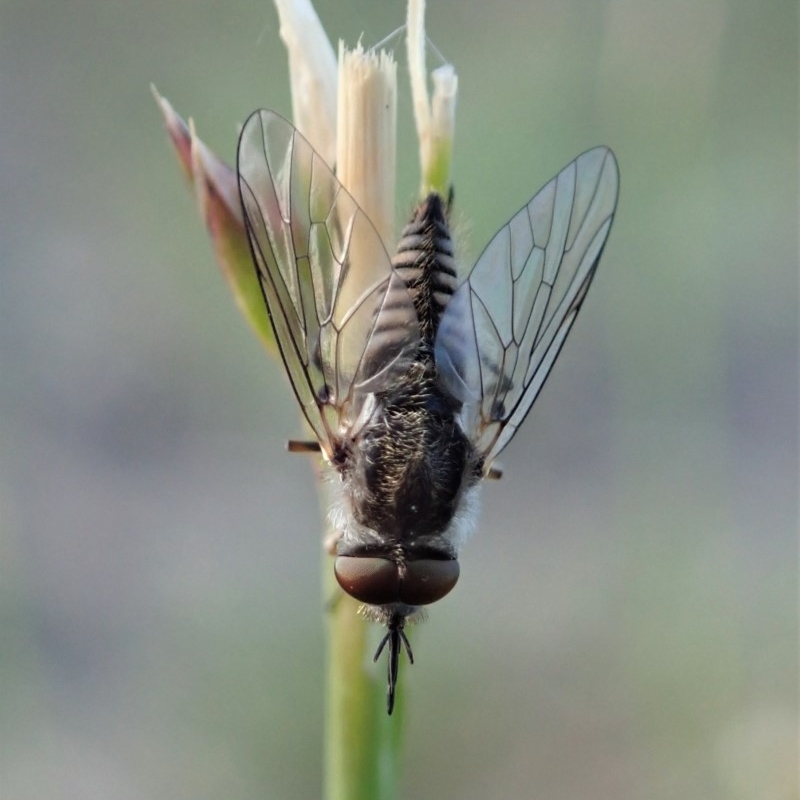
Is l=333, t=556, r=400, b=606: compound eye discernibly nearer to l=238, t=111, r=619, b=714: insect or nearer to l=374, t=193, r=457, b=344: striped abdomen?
l=238, t=111, r=619, b=714: insect

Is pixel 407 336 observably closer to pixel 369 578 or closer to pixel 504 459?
pixel 369 578

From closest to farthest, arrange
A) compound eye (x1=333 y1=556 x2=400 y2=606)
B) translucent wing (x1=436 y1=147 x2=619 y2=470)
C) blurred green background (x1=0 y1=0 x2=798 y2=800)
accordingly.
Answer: compound eye (x1=333 y1=556 x2=400 y2=606), translucent wing (x1=436 y1=147 x2=619 y2=470), blurred green background (x1=0 y1=0 x2=798 y2=800)

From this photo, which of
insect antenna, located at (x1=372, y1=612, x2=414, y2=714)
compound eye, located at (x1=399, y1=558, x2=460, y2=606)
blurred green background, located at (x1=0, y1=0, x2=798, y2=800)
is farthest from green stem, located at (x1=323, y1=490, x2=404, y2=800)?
blurred green background, located at (x1=0, y1=0, x2=798, y2=800)

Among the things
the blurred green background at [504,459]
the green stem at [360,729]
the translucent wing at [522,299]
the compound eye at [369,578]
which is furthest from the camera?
the blurred green background at [504,459]

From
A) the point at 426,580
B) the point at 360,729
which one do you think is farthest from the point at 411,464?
the point at 360,729

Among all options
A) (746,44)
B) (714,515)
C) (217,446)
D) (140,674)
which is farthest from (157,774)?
(746,44)

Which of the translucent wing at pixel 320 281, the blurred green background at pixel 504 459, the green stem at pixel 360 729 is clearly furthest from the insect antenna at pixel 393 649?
the blurred green background at pixel 504 459

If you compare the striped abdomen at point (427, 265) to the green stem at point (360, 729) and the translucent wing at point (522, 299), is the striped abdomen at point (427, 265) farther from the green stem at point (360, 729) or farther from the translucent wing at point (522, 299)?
the green stem at point (360, 729)

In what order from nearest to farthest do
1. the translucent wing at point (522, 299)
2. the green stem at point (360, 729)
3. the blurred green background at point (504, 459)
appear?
the green stem at point (360, 729) → the translucent wing at point (522, 299) → the blurred green background at point (504, 459)
